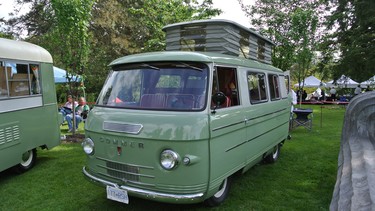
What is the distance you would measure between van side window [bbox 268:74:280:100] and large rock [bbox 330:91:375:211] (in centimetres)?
149

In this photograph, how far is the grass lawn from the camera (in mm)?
4715

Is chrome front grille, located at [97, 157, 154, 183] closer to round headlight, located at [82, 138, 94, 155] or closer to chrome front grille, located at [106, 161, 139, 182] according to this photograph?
chrome front grille, located at [106, 161, 139, 182]

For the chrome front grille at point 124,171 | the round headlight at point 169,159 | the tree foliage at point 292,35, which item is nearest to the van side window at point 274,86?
the round headlight at point 169,159

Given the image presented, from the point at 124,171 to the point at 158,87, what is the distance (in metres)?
1.24

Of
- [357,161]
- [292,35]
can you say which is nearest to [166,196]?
[357,161]

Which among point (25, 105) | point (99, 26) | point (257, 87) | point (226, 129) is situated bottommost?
point (226, 129)

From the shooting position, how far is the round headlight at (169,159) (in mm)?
3650

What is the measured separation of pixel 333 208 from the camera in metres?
3.48

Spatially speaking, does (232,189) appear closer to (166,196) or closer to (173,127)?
(166,196)

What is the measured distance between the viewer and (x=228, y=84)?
4.71 metres

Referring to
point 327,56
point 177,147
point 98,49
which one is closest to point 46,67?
point 177,147

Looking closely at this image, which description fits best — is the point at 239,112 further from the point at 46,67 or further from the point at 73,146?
the point at 73,146

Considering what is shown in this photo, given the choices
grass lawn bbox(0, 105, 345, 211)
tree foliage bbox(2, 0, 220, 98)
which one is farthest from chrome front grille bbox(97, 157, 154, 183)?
tree foliage bbox(2, 0, 220, 98)

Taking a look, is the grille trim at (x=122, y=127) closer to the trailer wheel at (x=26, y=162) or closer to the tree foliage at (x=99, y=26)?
the trailer wheel at (x=26, y=162)
